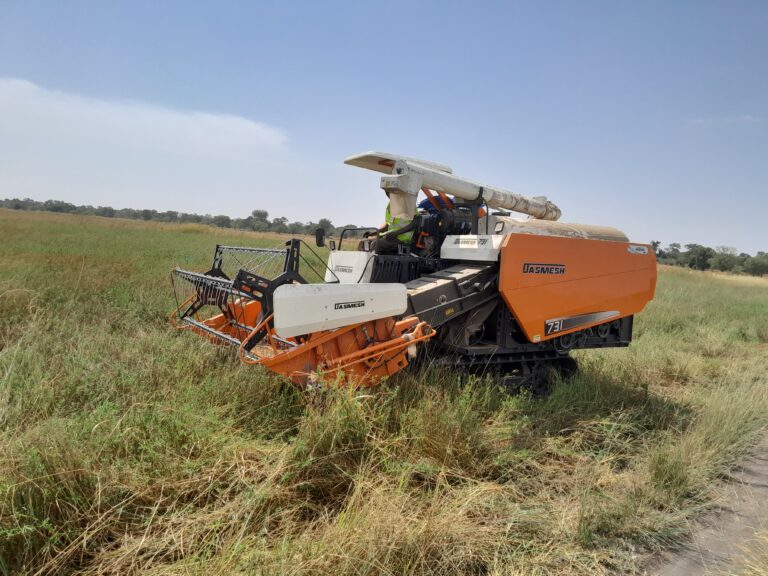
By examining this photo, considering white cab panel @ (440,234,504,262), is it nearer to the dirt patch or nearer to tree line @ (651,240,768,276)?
the dirt patch

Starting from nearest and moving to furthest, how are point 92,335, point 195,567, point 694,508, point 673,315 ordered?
point 195,567 → point 694,508 → point 92,335 → point 673,315

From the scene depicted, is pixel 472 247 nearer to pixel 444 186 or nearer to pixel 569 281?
pixel 444 186

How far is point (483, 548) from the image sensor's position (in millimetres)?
2611

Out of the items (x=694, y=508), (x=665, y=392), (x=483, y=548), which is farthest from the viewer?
(x=665, y=392)

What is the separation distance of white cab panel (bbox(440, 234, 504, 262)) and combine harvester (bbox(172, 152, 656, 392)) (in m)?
0.01

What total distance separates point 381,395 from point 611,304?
11.7 feet

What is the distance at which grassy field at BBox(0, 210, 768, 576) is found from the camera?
7.80 feet

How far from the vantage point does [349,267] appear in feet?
17.7

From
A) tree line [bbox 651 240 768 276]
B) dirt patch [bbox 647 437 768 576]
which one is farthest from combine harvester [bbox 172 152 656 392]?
tree line [bbox 651 240 768 276]

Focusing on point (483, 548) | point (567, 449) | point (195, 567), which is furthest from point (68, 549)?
point (567, 449)

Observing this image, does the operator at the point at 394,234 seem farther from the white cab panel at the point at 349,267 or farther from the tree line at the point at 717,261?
the tree line at the point at 717,261

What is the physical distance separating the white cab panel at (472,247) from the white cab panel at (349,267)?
3.04 ft

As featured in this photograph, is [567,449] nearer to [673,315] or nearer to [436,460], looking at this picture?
[436,460]

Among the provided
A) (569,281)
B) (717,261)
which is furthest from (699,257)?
(569,281)
